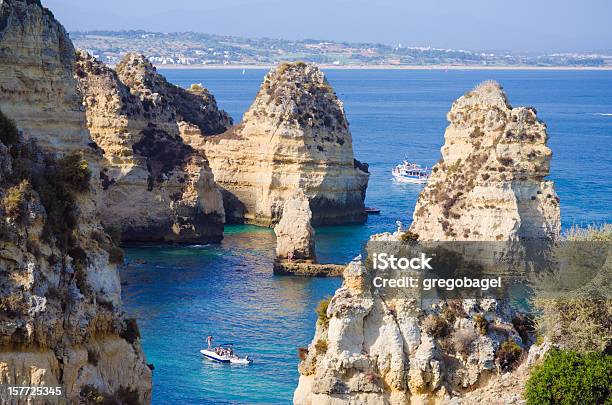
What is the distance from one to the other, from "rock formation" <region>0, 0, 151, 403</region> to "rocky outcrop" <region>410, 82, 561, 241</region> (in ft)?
86.5

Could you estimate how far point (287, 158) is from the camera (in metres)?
85.1

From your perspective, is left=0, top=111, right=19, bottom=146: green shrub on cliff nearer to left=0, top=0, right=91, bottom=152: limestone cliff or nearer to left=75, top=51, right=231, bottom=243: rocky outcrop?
left=0, top=0, right=91, bottom=152: limestone cliff

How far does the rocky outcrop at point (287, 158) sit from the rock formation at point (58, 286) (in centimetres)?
5370

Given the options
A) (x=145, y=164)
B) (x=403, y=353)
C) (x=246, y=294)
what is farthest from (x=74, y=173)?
(x=145, y=164)

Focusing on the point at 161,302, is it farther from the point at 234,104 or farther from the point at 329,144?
the point at 234,104

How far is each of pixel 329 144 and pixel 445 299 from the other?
2128 inches

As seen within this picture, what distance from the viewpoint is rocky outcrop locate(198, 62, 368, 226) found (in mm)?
84562

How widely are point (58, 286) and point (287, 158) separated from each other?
57655 millimetres

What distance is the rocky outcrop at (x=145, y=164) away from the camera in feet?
250

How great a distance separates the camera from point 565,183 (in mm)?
98312

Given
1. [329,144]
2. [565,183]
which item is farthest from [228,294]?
[565,183]

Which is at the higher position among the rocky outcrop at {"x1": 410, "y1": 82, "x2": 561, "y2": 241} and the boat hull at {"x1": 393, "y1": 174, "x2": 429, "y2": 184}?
the rocky outcrop at {"x1": 410, "y1": 82, "x2": 561, "y2": 241}

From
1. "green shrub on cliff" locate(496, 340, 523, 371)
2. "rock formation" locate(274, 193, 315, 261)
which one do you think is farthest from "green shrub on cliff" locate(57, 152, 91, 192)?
"rock formation" locate(274, 193, 315, 261)

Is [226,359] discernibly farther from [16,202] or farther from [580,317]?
[16,202]
